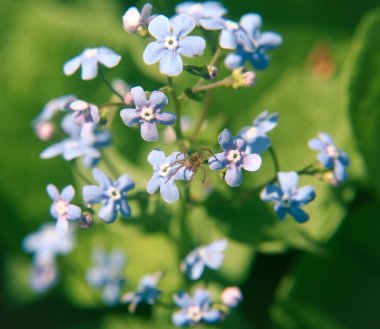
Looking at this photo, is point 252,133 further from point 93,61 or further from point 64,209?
point 64,209

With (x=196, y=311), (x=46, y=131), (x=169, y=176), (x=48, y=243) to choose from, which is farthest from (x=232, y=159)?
(x=48, y=243)

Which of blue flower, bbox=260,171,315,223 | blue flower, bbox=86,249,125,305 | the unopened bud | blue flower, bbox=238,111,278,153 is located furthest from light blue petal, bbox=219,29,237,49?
blue flower, bbox=86,249,125,305

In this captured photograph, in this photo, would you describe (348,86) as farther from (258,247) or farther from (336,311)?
(336,311)

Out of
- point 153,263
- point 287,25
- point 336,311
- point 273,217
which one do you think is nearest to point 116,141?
point 153,263

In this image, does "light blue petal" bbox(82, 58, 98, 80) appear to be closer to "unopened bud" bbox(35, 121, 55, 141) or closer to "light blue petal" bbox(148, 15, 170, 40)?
"light blue petal" bbox(148, 15, 170, 40)

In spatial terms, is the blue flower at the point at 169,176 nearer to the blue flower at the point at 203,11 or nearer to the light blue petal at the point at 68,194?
the light blue petal at the point at 68,194
